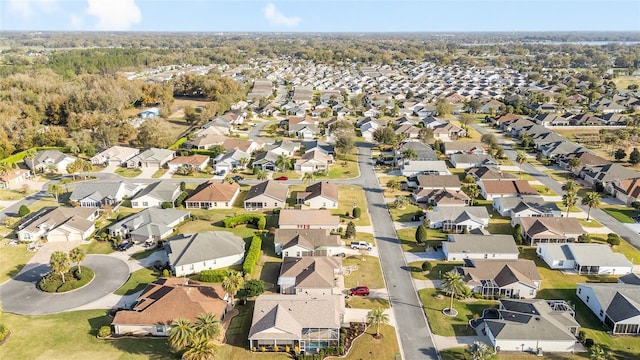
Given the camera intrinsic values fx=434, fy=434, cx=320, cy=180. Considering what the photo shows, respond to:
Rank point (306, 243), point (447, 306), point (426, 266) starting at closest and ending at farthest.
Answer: point (447, 306) → point (426, 266) → point (306, 243)

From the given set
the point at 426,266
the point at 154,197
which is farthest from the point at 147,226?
the point at 426,266

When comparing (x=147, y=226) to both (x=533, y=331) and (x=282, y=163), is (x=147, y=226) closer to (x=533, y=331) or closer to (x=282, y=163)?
(x=282, y=163)

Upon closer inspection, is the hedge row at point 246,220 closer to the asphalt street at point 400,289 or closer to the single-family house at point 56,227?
the asphalt street at point 400,289

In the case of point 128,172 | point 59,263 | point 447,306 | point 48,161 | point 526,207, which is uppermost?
point 48,161

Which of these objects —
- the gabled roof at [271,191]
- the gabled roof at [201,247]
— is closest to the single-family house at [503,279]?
the gabled roof at [201,247]

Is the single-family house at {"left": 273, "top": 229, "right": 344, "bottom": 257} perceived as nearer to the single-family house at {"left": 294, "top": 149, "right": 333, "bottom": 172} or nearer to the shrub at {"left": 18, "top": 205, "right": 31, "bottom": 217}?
the single-family house at {"left": 294, "top": 149, "right": 333, "bottom": 172}

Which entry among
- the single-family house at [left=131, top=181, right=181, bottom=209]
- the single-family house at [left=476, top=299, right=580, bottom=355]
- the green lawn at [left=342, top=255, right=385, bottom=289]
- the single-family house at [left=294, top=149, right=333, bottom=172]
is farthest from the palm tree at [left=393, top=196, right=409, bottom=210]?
the single-family house at [left=131, top=181, right=181, bottom=209]

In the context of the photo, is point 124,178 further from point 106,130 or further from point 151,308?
point 151,308

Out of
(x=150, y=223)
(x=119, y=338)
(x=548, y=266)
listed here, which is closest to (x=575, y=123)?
(x=548, y=266)
